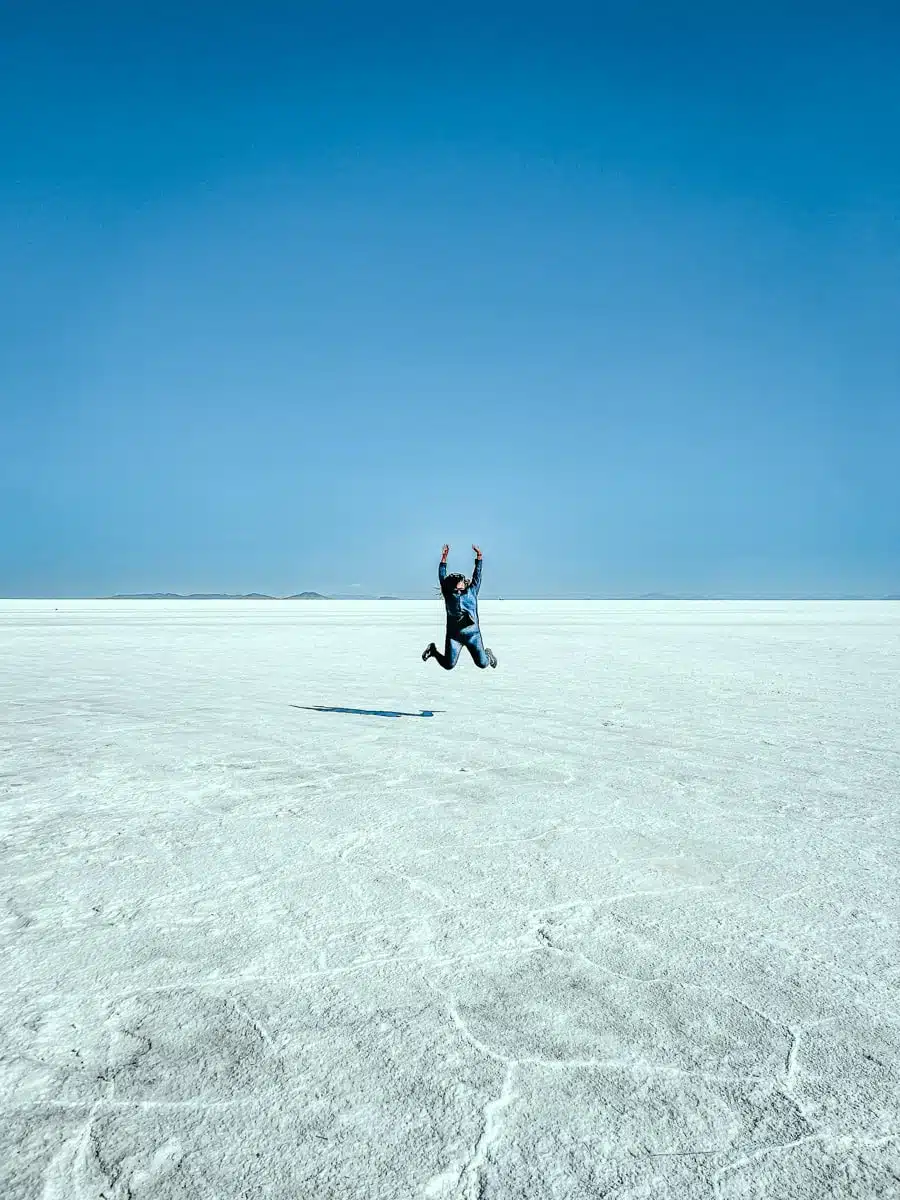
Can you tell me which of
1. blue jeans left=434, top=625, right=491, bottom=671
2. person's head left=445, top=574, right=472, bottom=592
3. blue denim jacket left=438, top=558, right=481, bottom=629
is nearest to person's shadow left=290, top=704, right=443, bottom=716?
blue jeans left=434, top=625, right=491, bottom=671

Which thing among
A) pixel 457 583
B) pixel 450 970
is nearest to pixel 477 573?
pixel 457 583

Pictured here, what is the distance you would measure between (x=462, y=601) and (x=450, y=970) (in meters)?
6.26

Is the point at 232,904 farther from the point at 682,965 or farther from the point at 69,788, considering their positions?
the point at 69,788

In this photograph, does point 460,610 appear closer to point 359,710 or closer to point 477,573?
point 477,573

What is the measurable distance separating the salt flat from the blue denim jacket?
2.37 m

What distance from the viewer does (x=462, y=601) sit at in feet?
29.3

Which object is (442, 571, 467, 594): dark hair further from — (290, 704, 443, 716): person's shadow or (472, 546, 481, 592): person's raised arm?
(290, 704, 443, 716): person's shadow

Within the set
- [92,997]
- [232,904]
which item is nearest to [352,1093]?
[92,997]

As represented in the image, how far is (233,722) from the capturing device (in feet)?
26.3

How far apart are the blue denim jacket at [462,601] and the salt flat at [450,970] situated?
93.1 inches

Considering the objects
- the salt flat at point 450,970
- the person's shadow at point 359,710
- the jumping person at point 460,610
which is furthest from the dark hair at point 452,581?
the salt flat at point 450,970

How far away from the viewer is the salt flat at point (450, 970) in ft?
6.24

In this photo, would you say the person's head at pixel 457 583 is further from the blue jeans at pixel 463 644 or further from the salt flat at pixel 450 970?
the salt flat at pixel 450 970

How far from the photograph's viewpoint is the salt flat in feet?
6.24
